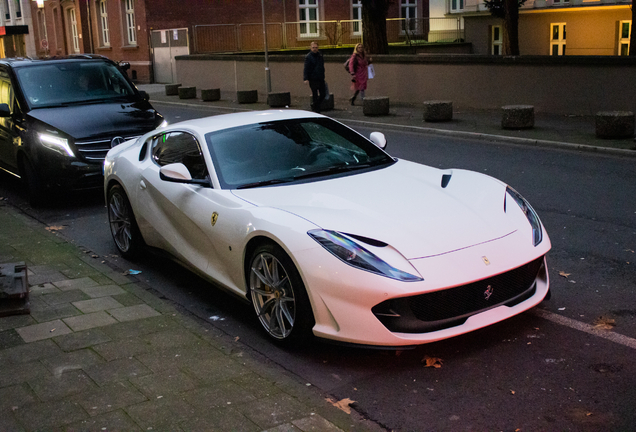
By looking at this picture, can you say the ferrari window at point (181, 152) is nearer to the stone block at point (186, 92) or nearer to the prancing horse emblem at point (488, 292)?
the prancing horse emblem at point (488, 292)

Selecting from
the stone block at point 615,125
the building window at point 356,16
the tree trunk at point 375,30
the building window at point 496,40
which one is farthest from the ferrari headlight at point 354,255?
the building window at point 356,16

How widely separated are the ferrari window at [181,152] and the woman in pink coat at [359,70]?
15539 millimetres

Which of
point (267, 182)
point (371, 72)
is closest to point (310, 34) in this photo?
point (371, 72)

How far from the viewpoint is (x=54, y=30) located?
49812mm

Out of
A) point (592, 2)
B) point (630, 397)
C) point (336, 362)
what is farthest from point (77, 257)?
point (592, 2)

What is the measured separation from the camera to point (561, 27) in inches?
1382

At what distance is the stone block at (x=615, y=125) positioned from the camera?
43.8 ft

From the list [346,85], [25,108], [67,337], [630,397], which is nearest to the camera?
[630,397]

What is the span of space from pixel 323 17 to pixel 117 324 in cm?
4048

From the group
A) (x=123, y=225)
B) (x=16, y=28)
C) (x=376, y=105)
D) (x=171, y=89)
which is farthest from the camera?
(x=16, y=28)

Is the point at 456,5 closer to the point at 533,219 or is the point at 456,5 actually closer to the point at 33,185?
the point at 33,185

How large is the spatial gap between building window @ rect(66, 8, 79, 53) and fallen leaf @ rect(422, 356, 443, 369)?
154 feet

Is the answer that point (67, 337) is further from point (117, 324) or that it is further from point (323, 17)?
point (323, 17)

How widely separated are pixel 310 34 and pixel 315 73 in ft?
76.6
